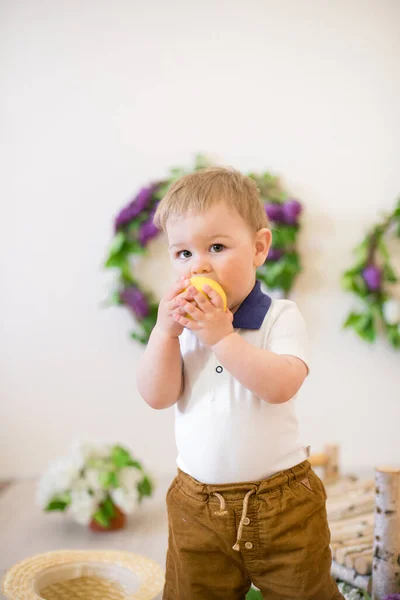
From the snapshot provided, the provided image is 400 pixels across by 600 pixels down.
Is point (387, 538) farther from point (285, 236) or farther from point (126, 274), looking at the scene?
point (126, 274)

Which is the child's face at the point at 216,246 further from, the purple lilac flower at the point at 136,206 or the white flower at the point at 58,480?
the purple lilac flower at the point at 136,206

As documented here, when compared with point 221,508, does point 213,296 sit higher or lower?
higher

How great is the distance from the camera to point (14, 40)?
2.60 metres

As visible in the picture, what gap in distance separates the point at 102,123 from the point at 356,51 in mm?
1072

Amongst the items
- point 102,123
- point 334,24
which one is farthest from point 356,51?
point 102,123

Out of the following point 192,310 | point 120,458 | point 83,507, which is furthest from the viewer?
point 120,458

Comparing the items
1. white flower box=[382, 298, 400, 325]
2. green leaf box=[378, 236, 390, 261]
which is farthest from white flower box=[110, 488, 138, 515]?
green leaf box=[378, 236, 390, 261]

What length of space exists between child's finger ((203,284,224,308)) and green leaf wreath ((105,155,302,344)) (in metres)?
1.67

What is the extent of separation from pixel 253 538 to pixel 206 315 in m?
0.33

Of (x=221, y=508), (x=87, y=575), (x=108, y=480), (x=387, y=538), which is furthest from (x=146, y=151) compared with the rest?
(x=221, y=508)

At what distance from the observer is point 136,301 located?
2.55 metres

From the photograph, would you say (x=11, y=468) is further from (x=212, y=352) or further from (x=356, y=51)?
(x=356, y=51)

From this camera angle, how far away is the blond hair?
938 mm

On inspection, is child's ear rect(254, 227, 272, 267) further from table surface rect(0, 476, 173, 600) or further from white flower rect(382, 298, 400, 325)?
white flower rect(382, 298, 400, 325)
